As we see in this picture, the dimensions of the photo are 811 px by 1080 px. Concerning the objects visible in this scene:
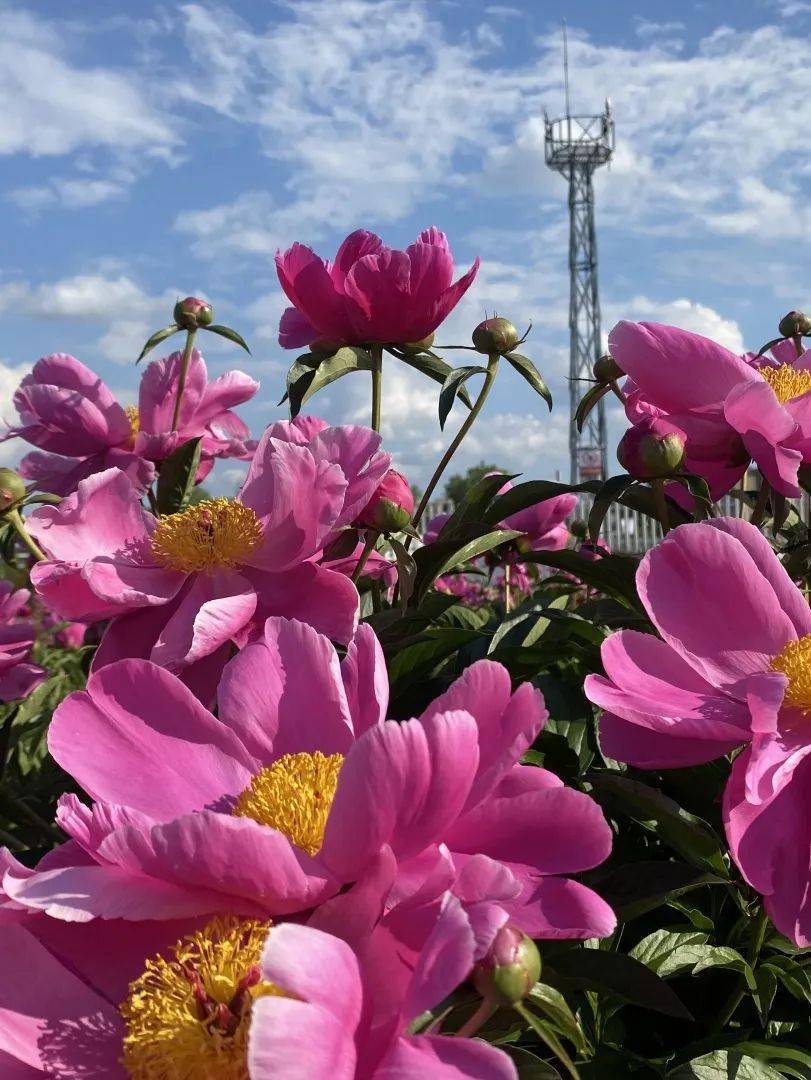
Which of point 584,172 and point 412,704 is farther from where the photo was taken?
point 584,172

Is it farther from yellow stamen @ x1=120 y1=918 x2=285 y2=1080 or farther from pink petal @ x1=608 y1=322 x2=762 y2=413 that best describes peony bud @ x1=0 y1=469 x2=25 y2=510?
yellow stamen @ x1=120 y1=918 x2=285 y2=1080

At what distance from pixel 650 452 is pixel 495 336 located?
12.5 inches

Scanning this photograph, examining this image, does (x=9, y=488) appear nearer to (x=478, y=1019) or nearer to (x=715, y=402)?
(x=715, y=402)

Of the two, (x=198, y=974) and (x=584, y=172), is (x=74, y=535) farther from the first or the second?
(x=584, y=172)

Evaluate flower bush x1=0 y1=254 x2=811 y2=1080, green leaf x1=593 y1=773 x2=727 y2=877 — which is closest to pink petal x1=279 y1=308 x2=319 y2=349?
flower bush x1=0 y1=254 x2=811 y2=1080

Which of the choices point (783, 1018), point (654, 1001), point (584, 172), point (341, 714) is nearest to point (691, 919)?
point (783, 1018)

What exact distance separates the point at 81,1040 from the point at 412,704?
453 millimetres

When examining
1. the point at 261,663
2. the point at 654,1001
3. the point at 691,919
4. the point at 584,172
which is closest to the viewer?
the point at 654,1001

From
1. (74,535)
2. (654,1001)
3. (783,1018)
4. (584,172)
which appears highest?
(584,172)

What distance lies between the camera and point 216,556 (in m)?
1.00

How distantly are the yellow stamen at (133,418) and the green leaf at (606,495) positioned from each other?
30.9 inches

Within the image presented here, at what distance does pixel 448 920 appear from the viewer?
46cm

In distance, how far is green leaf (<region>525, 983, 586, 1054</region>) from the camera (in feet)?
1.76

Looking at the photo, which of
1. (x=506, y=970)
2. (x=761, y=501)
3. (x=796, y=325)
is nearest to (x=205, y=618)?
(x=506, y=970)
